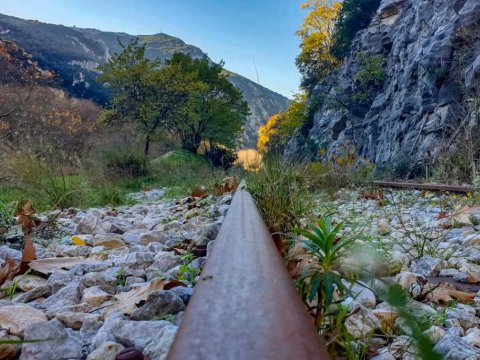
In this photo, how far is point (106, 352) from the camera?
86 centimetres

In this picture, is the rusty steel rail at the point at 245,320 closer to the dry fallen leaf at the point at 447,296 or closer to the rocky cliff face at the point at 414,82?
the dry fallen leaf at the point at 447,296

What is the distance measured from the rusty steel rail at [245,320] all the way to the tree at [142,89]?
2132cm

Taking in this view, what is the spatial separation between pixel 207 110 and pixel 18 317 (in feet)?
83.1

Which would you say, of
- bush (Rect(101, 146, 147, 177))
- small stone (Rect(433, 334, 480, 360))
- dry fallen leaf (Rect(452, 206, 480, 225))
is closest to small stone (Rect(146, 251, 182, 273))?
small stone (Rect(433, 334, 480, 360))

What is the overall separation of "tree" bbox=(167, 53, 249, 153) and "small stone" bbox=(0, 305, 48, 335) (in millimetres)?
22642

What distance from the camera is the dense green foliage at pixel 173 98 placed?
868 inches

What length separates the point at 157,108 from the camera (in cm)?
2245

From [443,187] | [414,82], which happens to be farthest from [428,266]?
[414,82]

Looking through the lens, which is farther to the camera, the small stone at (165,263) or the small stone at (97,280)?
the small stone at (165,263)

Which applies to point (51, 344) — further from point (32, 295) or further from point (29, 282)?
point (29, 282)

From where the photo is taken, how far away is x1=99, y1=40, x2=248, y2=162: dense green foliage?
22.0 metres

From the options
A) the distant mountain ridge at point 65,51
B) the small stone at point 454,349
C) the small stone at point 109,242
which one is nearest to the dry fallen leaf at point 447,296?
the small stone at point 454,349

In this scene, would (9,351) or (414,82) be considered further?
(414,82)

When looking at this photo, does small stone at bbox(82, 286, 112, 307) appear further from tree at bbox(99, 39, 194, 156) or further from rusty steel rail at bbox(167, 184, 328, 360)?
tree at bbox(99, 39, 194, 156)
